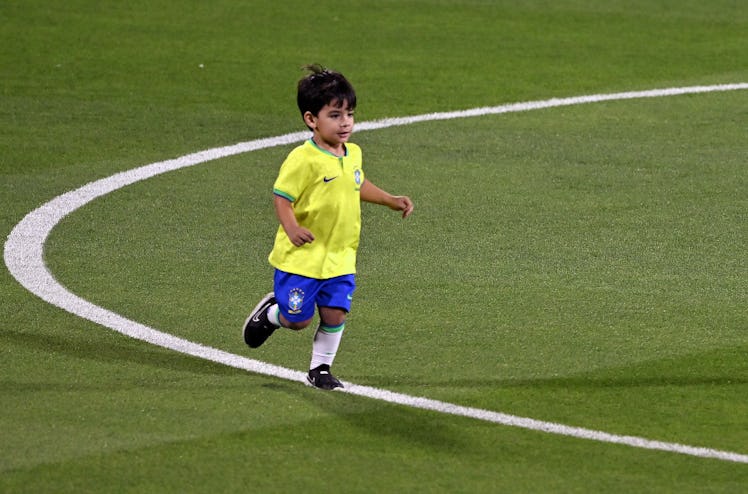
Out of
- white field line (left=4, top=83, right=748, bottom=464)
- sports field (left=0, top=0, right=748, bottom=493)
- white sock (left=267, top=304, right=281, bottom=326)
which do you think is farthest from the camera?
white sock (left=267, top=304, right=281, bottom=326)

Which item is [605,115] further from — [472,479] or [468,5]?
[472,479]

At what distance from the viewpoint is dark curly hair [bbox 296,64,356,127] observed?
676 cm

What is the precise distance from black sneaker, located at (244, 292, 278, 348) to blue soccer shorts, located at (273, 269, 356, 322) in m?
0.27

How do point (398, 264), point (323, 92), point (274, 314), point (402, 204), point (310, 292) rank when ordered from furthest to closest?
point (398, 264), point (274, 314), point (402, 204), point (310, 292), point (323, 92)

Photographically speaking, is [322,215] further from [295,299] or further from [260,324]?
[260,324]

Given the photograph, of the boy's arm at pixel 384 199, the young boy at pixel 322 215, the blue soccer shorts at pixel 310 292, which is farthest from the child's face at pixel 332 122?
the blue soccer shorts at pixel 310 292

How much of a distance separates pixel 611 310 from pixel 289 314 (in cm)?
182

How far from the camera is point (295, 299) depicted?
687 cm

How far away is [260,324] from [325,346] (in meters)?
0.44

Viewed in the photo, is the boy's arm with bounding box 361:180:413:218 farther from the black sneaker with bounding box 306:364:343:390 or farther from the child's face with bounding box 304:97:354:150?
the black sneaker with bounding box 306:364:343:390

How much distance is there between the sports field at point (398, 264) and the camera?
6109mm

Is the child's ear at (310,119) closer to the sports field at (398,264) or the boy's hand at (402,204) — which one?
the boy's hand at (402,204)

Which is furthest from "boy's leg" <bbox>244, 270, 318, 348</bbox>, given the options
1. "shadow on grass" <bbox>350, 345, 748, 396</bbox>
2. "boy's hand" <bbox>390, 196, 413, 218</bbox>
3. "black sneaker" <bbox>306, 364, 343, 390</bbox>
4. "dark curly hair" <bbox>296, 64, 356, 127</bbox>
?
"dark curly hair" <bbox>296, 64, 356, 127</bbox>

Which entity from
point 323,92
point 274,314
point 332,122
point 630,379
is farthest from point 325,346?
point 630,379
